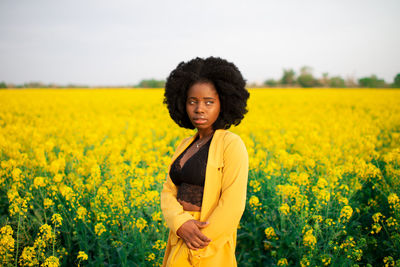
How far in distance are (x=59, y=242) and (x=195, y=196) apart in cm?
197

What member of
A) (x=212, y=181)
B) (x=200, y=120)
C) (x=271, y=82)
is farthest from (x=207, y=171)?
(x=271, y=82)

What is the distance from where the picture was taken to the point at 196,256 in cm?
132

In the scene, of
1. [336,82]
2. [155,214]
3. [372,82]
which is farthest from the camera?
[336,82]

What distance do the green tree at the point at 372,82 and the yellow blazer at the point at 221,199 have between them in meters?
37.1

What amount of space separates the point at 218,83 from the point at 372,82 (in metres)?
38.1

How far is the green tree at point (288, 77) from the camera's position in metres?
38.9

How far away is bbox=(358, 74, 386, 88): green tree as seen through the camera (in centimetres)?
3200

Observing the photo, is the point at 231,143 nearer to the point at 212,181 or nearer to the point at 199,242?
the point at 212,181

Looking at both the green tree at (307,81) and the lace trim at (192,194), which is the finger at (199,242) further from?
the green tree at (307,81)

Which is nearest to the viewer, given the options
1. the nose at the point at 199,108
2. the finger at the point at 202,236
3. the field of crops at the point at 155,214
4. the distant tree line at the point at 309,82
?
the finger at the point at 202,236

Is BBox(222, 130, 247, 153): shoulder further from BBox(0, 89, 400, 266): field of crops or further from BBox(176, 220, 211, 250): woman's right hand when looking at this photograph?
BBox(0, 89, 400, 266): field of crops

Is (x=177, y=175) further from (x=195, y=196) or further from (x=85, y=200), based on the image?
(x=85, y=200)

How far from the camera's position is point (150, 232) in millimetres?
2533

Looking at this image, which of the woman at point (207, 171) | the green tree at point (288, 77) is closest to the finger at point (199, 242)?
the woman at point (207, 171)
